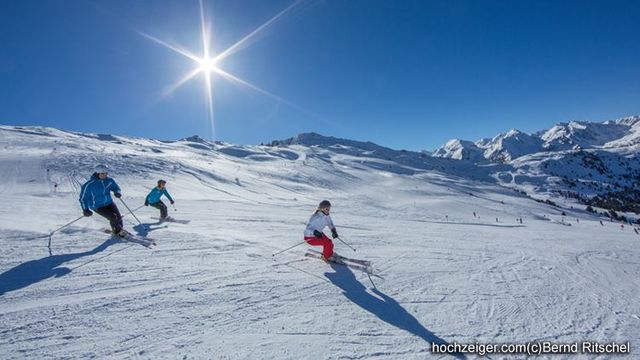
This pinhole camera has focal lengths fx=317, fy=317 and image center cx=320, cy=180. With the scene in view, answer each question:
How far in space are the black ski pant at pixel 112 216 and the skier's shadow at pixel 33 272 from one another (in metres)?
1.75

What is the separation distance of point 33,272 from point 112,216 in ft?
10.9

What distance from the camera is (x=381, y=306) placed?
A: 5.61 meters

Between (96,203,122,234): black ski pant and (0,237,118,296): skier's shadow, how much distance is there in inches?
68.8

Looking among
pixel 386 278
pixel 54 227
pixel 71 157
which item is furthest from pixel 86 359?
pixel 71 157

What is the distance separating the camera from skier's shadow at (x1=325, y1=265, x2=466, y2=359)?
484 cm

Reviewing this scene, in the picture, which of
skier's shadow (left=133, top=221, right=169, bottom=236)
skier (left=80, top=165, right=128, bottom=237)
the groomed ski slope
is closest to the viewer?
the groomed ski slope

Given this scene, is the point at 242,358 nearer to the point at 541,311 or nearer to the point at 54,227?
the point at 541,311

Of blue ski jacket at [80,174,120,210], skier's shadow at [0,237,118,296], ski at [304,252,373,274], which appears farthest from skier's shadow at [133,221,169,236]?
ski at [304,252,373,274]

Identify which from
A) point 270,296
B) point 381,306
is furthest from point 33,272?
point 381,306

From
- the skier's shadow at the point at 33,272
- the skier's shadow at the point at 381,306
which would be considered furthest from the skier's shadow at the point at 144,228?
the skier's shadow at the point at 381,306

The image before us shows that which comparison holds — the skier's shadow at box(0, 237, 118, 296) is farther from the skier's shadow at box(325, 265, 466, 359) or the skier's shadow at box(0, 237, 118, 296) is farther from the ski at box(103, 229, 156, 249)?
the skier's shadow at box(325, 265, 466, 359)

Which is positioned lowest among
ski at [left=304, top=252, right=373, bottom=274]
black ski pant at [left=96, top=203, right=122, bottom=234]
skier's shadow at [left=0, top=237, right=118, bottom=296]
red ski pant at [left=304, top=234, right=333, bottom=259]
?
ski at [left=304, top=252, right=373, bottom=274]

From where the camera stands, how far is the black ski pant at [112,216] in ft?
28.3

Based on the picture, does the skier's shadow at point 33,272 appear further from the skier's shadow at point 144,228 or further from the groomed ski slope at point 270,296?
the skier's shadow at point 144,228
